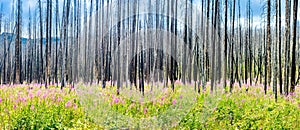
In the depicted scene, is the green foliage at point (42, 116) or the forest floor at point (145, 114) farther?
the forest floor at point (145, 114)

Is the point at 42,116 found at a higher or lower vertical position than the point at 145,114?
higher

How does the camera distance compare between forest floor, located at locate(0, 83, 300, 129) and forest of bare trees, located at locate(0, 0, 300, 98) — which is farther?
forest of bare trees, located at locate(0, 0, 300, 98)

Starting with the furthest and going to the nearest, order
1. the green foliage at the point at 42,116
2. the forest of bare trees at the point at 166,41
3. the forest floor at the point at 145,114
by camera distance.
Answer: the forest of bare trees at the point at 166,41 < the forest floor at the point at 145,114 < the green foliage at the point at 42,116

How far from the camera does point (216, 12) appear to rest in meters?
13.5

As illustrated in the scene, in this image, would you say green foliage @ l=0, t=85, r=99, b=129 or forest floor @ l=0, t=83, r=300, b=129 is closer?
green foliage @ l=0, t=85, r=99, b=129

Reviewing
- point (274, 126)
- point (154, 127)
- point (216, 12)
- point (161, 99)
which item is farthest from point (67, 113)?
point (216, 12)

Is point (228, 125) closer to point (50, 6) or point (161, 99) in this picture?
point (161, 99)

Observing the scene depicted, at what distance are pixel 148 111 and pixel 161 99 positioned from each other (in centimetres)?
159

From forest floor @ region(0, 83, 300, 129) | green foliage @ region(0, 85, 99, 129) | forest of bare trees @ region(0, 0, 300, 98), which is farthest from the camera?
forest of bare trees @ region(0, 0, 300, 98)

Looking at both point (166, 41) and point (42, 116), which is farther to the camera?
point (166, 41)

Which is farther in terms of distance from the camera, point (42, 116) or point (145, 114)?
point (145, 114)

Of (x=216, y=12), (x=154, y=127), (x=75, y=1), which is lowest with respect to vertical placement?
(x=154, y=127)

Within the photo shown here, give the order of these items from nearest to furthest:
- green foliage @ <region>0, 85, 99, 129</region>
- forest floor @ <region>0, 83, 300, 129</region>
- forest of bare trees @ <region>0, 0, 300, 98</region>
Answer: green foliage @ <region>0, 85, 99, 129</region> < forest floor @ <region>0, 83, 300, 129</region> < forest of bare trees @ <region>0, 0, 300, 98</region>

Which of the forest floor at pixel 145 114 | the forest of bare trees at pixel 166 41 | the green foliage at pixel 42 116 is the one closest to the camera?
the green foliage at pixel 42 116
